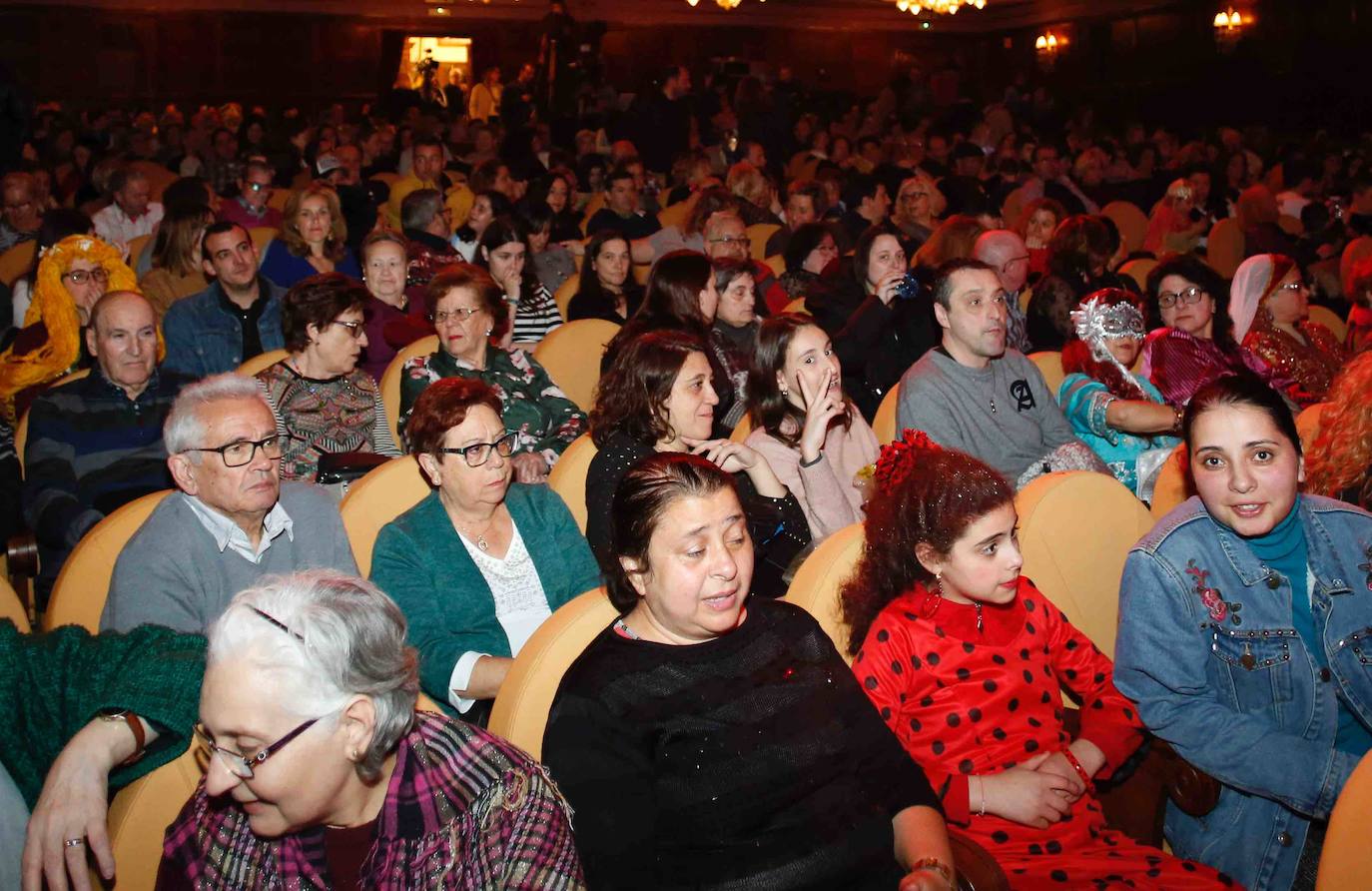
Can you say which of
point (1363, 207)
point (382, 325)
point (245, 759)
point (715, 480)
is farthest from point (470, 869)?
point (1363, 207)

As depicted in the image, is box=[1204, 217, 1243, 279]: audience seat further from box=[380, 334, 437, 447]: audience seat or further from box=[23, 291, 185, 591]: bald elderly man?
box=[23, 291, 185, 591]: bald elderly man

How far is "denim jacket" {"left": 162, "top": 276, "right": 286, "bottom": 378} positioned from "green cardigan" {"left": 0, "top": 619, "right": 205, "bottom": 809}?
2766 millimetres

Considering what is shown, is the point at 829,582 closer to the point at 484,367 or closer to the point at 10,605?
the point at 10,605

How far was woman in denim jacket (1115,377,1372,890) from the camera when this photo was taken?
2.15 metres

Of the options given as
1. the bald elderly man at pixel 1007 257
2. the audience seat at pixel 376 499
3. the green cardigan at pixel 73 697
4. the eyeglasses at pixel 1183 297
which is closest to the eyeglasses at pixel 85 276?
the audience seat at pixel 376 499

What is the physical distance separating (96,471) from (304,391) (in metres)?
0.64

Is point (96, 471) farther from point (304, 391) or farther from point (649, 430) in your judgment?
point (649, 430)

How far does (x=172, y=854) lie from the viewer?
1599 mm

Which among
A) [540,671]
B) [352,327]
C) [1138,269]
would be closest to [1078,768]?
[540,671]

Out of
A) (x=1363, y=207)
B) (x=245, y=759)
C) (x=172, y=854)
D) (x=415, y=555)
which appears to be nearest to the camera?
(x=245, y=759)

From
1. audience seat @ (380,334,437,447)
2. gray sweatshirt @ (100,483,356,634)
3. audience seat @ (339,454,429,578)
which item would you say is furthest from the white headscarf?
gray sweatshirt @ (100,483,356,634)

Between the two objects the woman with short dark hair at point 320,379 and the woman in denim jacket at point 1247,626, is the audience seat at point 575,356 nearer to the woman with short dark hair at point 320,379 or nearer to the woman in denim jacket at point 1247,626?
the woman with short dark hair at point 320,379

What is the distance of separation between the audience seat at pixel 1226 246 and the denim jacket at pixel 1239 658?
580cm

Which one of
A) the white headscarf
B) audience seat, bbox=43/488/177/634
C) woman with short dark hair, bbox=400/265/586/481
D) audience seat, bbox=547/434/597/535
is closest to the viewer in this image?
audience seat, bbox=43/488/177/634
